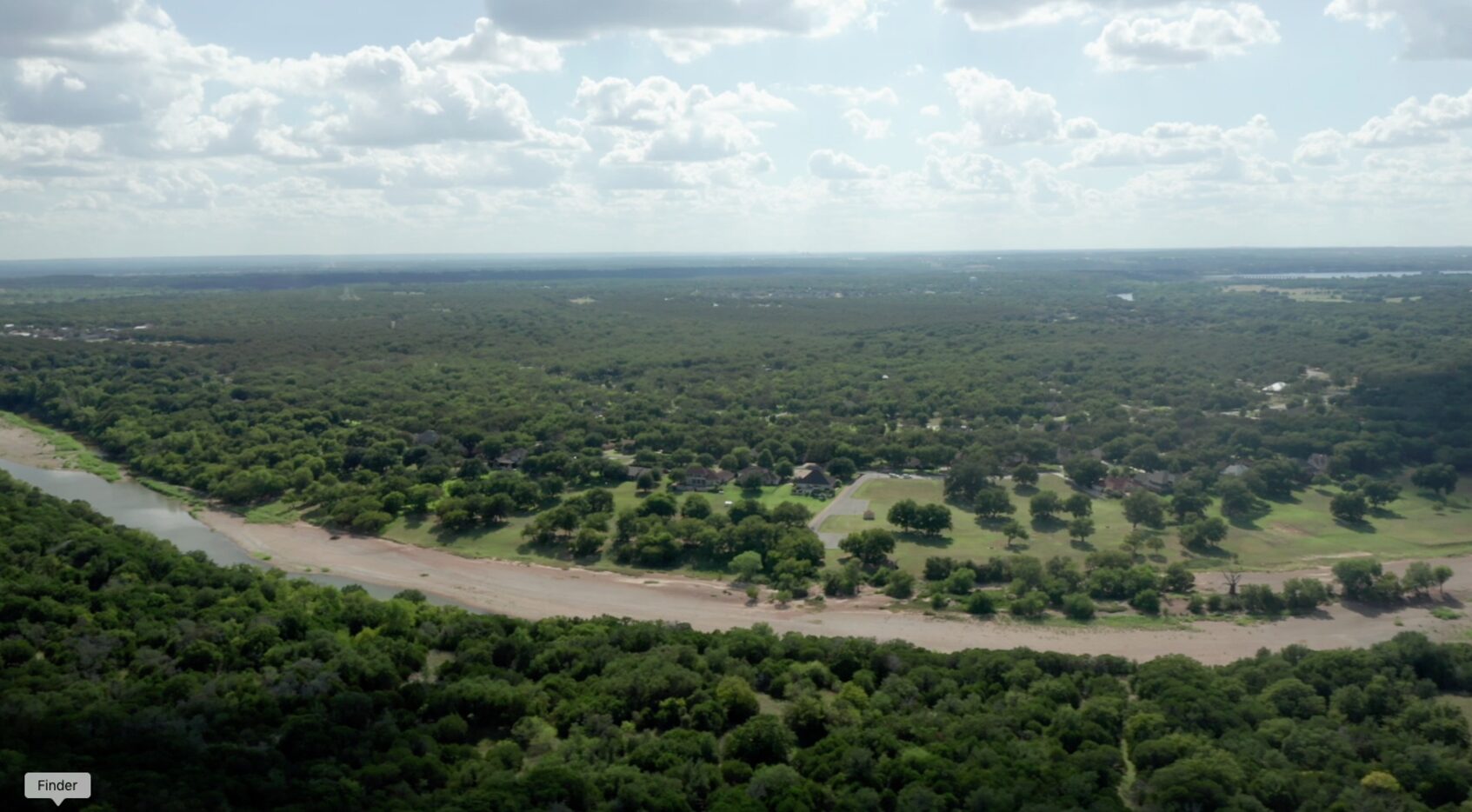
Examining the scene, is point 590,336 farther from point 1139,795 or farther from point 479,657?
point 1139,795

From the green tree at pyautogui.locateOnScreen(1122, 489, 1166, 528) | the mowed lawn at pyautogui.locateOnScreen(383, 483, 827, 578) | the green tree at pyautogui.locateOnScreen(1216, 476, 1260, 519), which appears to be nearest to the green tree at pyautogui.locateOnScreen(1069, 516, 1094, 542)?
the green tree at pyautogui.locateOnScreen(1122, 489, 1166, 528)

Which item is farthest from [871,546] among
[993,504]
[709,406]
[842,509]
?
[709,406]

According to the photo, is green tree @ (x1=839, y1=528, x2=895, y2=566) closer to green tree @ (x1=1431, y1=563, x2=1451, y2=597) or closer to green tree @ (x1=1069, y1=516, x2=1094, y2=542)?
green tree @ (x1=1069, y1=516, x2=1094, y2=542)

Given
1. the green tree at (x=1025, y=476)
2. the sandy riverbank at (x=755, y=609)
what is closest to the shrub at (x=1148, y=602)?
the sandy riverbank at (x=755, y=609)

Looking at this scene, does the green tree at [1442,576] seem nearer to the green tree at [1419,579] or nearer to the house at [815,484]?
the green tree at [1419,579]

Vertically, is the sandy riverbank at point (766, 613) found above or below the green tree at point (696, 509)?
below

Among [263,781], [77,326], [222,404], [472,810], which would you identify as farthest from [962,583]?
[77,326]

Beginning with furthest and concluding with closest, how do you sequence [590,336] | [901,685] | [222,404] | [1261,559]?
[590,336], [222,404], [1261,559], [901,685]
